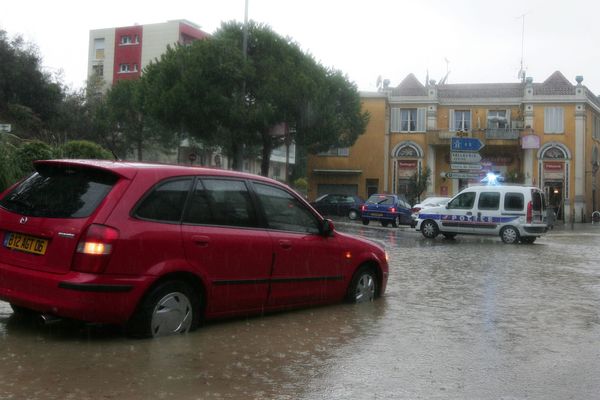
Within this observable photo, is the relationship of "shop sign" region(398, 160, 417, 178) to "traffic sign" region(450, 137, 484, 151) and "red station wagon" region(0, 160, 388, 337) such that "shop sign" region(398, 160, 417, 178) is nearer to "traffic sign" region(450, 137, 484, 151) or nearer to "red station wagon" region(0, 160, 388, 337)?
"traffic sign" region(450, 137, 484, 151)

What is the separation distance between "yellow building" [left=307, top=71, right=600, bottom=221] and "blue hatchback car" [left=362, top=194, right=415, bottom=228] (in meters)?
15.7

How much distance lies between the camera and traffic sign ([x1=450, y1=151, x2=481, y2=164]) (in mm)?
25750

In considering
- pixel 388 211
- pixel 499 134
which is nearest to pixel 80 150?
pixel 388 211

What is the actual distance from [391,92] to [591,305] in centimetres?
3970

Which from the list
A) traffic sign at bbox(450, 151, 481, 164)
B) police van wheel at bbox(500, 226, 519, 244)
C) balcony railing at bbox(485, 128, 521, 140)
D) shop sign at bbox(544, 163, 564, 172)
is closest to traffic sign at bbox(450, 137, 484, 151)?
traffic sign at bbox(450, 151, 481, 164)

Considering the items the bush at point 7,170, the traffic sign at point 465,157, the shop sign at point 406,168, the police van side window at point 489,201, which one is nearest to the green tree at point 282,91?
the traffic sign at point 465,157

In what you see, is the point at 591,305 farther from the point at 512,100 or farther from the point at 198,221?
the point at 512,100

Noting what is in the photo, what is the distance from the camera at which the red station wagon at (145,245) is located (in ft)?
16.4

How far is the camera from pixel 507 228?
20016 millimetres

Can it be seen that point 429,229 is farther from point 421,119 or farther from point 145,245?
point 421,119

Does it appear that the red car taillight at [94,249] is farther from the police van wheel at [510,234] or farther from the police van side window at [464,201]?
the police van side window at [464,201]

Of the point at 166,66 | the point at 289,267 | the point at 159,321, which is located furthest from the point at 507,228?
the point at 166,66

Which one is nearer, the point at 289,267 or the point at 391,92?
the point at 289,267

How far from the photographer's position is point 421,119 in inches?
1818
